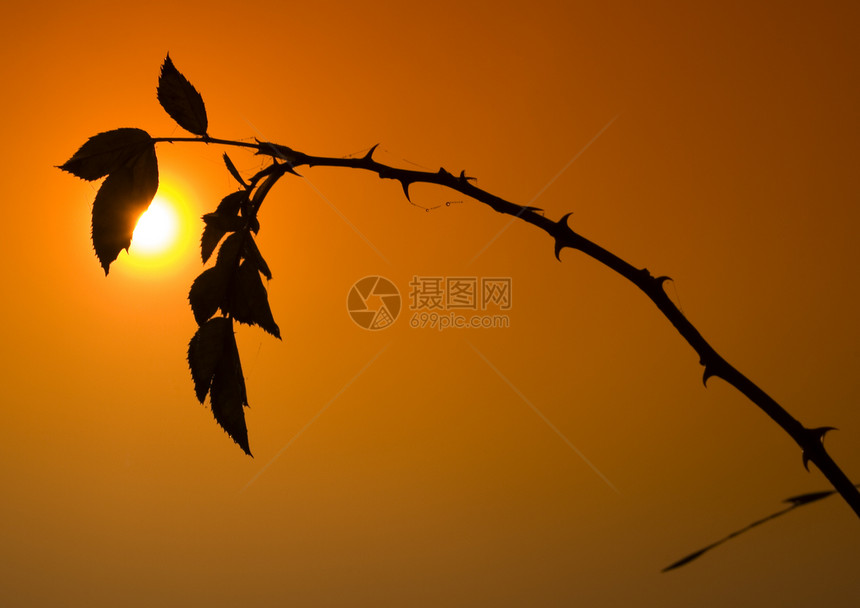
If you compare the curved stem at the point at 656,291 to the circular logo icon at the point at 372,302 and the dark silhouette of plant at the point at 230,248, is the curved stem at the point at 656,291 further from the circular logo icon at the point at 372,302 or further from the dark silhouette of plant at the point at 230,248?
the circular logo icon at the point at 372,302

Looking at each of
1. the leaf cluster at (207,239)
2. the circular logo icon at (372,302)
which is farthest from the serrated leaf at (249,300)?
the circular logo icon at (372,302)

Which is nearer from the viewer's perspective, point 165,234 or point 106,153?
point 106,153

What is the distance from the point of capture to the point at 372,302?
130 cm

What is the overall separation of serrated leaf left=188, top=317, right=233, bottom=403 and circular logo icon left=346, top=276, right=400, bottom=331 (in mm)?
1163

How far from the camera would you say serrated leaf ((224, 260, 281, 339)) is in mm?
127

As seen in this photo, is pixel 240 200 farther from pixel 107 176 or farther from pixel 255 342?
pixel 255 342

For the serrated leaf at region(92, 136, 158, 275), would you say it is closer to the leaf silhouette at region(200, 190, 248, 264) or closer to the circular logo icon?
the leaf silhouette at region(200, 190, 248, 264)

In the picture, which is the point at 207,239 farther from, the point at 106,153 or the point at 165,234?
the point at 165,234

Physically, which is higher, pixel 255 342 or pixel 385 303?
pixel 385 303

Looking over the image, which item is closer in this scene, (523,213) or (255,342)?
(523,213)

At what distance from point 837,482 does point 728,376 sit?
0.02 meters

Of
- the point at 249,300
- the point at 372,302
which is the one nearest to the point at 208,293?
the point at 249,300

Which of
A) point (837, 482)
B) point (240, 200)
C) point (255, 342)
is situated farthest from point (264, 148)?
point (255, 342)

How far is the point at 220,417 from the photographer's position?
0.38 feet
